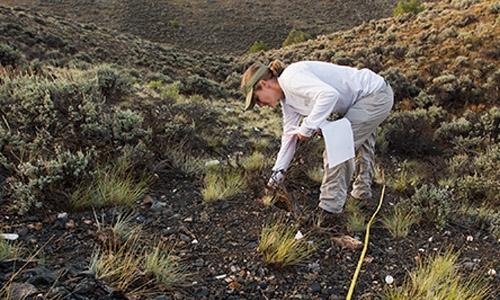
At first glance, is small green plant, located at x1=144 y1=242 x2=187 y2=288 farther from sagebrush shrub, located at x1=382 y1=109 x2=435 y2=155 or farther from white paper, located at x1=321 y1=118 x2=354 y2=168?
sagebrush shrub, located at x1=382 y1=109 x2=435 y2=155

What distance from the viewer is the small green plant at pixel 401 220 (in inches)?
144

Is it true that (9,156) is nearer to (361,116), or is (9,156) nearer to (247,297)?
(247,297)

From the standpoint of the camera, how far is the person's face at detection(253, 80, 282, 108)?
350 cm

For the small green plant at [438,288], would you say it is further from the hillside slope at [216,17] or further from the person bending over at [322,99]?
the hillside slope at [216,17]

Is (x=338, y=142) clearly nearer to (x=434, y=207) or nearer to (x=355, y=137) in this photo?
(x=355, y=137)

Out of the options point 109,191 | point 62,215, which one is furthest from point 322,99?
point 62,215

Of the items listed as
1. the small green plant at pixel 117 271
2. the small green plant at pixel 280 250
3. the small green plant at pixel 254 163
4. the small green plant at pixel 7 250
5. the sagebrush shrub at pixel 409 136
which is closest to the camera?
the small green plant at pixel 117 271

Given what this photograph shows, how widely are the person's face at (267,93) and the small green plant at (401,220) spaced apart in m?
1.68

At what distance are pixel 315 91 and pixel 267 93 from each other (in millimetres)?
518

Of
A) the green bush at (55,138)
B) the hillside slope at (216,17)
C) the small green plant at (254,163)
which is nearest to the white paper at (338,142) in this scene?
the small green plant at (254,163)

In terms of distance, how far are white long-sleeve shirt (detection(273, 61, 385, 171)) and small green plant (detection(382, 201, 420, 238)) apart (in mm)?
1198

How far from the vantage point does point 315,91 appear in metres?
3.21

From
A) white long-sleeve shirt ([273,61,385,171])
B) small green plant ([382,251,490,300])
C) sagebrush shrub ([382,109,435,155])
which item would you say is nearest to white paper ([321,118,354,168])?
white long-sleeve shirt ([273,61,385,171])

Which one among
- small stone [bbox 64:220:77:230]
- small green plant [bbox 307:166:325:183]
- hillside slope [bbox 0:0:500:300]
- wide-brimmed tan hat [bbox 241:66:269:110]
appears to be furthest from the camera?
small green plant [bbox 307:166:325:183]
